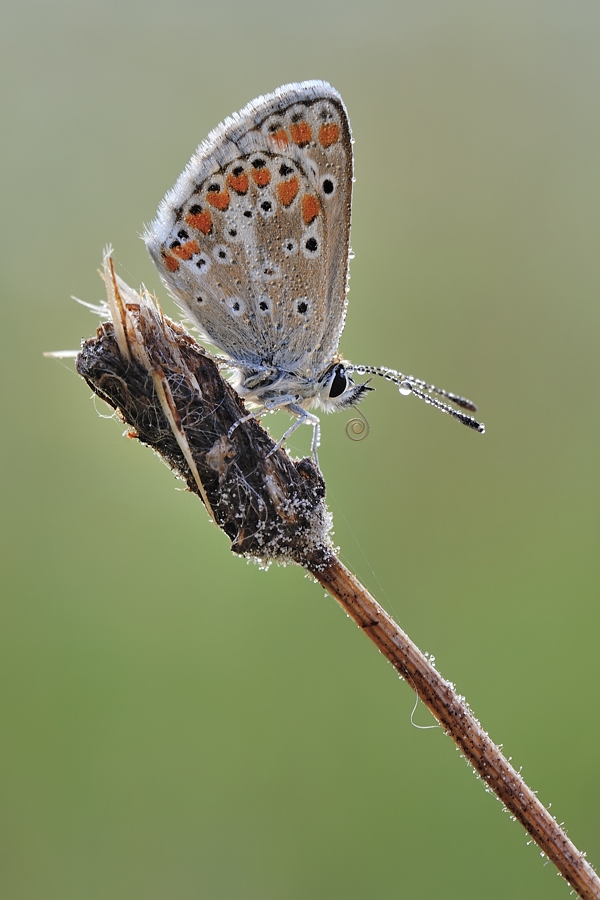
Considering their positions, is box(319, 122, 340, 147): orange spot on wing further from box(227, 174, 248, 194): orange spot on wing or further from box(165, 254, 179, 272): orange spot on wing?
box(165, 254, 179, 272): orange spot on wing

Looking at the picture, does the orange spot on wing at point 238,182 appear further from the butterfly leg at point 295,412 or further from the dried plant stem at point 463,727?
the dried plant stem at point 463,727

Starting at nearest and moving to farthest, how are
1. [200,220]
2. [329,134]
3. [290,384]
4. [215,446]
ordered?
[215,446]
[329,134]
[200,220]
[290,384]

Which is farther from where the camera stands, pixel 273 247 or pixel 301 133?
pixel 273 247

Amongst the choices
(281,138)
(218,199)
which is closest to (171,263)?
(218,199)

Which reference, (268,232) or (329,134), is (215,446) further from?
(329,134)

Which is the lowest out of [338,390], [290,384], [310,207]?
[338,390]

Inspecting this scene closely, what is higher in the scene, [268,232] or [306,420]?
[268,232]
